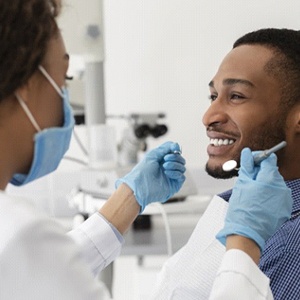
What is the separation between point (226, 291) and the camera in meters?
1.10

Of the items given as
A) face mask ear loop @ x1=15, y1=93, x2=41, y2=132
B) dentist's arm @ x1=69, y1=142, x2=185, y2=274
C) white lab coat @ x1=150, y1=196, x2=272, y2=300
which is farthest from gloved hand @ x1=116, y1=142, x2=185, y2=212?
face mask ear loop @ x1=15, y1=93, x2=41, y2=132

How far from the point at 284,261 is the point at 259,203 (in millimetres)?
167

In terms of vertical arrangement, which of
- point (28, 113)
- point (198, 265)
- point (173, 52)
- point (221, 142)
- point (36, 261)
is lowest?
point (173, 52)

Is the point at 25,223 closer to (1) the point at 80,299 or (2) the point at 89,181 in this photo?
(1) the point at 80,299

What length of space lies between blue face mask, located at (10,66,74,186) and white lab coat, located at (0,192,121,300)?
12 centimetres

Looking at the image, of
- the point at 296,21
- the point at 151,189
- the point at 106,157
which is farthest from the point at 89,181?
the point at 296,21

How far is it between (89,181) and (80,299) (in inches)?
52.4

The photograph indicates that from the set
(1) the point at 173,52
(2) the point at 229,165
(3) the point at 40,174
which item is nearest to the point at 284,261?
(2) the point at 229,165

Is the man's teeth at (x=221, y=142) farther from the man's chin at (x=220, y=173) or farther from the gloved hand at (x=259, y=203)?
the gloved hand at (x=259, y=203)

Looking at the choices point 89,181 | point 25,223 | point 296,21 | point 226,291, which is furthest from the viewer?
point 296,21

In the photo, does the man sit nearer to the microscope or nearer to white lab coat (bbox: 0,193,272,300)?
white lab coat (bbox: 0,193,272,300)

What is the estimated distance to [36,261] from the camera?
0.96 meters

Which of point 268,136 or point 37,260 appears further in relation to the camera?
point 268,136

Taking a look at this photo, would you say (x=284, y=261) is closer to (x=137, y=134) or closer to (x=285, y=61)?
(x=285, y=61)
